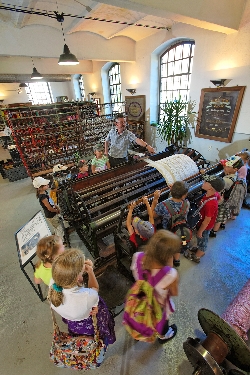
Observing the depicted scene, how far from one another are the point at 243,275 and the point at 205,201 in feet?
4.24

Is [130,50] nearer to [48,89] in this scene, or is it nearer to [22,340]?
[22,340]

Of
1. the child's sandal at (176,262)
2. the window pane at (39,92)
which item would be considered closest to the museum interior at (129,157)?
the child's sandal at (176,262)

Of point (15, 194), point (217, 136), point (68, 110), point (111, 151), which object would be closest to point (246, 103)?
point (217, 136)

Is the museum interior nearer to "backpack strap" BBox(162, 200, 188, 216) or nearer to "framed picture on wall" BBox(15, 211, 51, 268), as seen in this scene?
"framed picture on wall" BBox(15, 211, 51, 268)

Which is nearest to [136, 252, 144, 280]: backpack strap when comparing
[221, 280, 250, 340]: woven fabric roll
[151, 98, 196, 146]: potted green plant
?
[221, 280, 250, 340]: woven fabric roll

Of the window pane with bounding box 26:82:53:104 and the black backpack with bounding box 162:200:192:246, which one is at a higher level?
the window pane with bounding box 26:82:53:104

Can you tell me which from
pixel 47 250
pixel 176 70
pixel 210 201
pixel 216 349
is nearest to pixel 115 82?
pixel 176 70

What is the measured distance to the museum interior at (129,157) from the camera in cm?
186

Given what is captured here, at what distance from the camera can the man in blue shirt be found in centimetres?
373

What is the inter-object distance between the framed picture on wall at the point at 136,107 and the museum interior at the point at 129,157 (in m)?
0.08

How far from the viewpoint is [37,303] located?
2352 millimetres

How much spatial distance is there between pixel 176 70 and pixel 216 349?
8.02m

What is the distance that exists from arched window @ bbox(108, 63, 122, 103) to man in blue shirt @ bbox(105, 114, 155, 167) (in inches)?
292

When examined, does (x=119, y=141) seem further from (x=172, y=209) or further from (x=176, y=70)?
(x=176, y=70)
